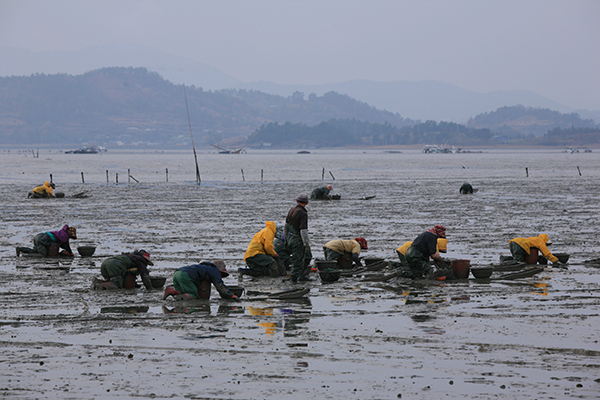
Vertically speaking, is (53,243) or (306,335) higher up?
(53,243)

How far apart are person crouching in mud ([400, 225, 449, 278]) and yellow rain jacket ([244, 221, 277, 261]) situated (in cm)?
290

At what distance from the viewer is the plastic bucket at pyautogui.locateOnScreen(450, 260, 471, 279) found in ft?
43.2

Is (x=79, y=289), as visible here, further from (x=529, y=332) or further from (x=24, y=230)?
(x=24, y=230)

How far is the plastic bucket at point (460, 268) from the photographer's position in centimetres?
1317

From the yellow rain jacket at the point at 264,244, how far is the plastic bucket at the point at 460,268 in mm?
3865

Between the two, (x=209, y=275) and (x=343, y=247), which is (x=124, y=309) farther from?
(x=343, y=247)

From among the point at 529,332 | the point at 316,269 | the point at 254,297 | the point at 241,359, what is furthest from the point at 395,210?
the point at 241,359

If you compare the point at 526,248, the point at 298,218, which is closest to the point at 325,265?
the point at 298,218

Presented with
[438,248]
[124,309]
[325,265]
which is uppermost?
[438,248]

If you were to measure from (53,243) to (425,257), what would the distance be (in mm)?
9427

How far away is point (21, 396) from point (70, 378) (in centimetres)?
68

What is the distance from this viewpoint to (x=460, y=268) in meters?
13.2

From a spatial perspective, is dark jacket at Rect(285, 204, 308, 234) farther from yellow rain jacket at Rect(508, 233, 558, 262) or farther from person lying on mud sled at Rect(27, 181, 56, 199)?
person lying on mud sled at Rect(27, 181, 56, 199)

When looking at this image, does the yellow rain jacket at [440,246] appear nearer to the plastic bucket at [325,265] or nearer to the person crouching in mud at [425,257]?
the person crouching in mud at [425,257]
